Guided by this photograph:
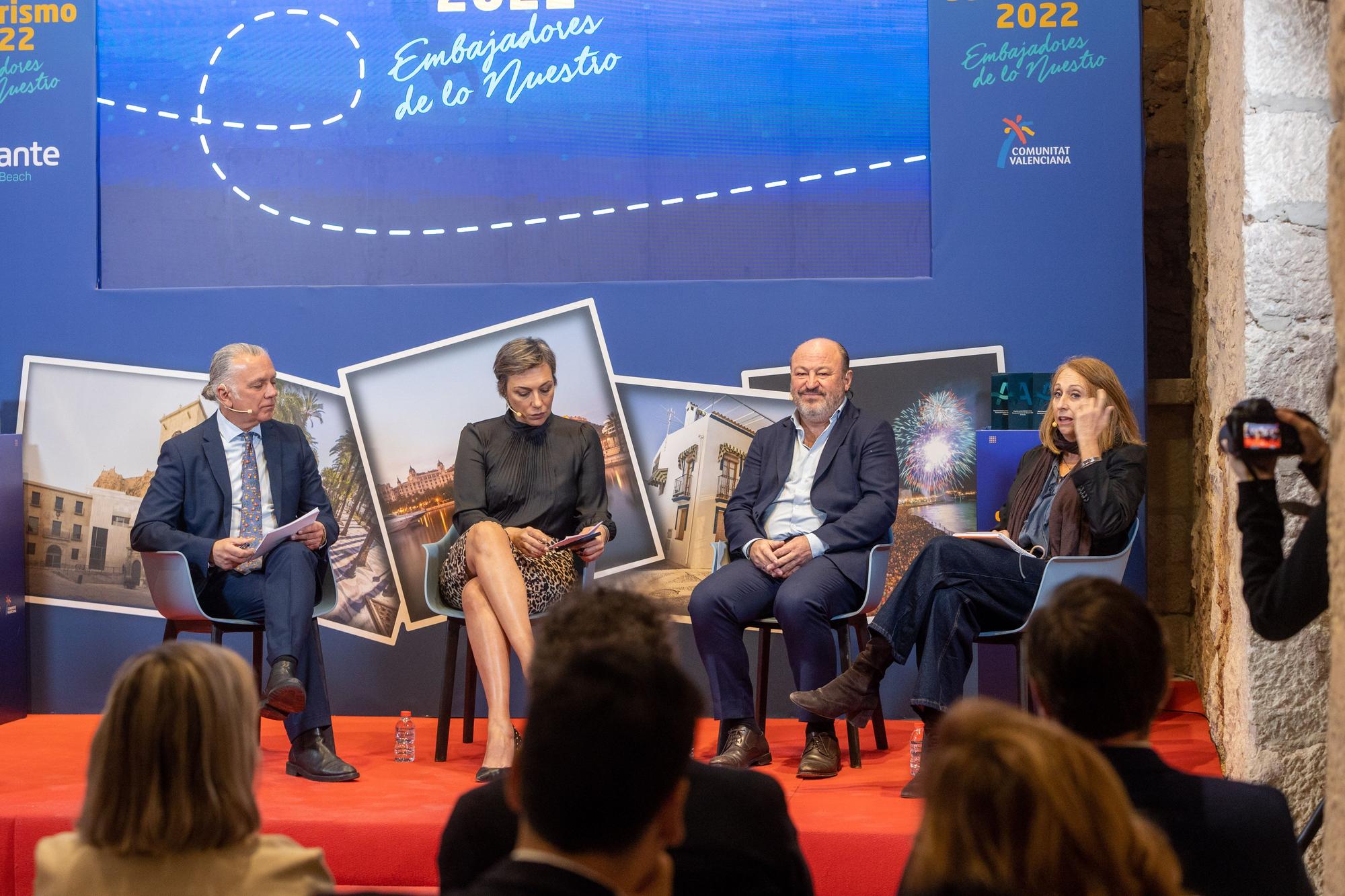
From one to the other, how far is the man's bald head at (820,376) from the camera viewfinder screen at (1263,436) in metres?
1.87

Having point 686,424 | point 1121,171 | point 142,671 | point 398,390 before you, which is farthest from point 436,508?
point 142,671

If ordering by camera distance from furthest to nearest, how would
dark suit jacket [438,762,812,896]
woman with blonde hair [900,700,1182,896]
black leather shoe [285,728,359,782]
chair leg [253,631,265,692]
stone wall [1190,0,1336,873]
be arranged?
chair leg [253,631,265,692]
black leather shoe [285,728,359,782]
stone wall [1190,0,1336,873]
dark suit jacket [438,762,812,896]
woman with blonde hair [900,700,1182,896]

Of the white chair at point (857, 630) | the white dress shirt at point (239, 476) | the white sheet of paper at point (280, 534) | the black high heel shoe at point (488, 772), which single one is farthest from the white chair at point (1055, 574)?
the white dress shirt at point (239, 476)

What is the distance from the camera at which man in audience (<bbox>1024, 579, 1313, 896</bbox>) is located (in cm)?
153

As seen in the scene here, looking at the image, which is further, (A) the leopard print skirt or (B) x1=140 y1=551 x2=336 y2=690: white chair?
(A) the leopard print skirt

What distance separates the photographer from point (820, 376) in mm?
3863

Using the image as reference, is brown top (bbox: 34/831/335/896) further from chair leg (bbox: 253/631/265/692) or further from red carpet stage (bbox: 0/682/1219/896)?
chair leg (bbox: 253/631/265/692)

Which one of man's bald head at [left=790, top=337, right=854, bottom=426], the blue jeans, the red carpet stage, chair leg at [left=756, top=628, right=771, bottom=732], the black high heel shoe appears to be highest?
man's bald head at [left=790, top=337, right=854, bottom=426]

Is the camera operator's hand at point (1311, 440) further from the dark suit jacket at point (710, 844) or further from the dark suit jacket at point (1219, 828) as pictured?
the dark suit jacket at point (710, 844)

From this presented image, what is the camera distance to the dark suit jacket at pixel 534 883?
3.51ft

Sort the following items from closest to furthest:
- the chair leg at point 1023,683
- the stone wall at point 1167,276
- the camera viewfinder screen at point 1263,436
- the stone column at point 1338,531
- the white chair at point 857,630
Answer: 1. the stone column at point 1338,531
2. the camera viewfinder screen at point 1263,436
3. the chair leg at point 1023,683
4. the white chair at point 857,630
5. the stone wall at point 1167,276

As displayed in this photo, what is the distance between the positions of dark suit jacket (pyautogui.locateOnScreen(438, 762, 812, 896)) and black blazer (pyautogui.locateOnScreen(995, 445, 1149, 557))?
201 centimetres

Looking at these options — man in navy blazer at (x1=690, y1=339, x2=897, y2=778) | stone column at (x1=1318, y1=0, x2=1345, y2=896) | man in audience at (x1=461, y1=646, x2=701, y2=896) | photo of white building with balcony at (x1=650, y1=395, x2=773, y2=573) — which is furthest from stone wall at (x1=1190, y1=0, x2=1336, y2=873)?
man in audience at (x1=461, y1=646, x2=701, y2=896)

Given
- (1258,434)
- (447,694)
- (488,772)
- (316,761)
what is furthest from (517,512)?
(1258,434)
